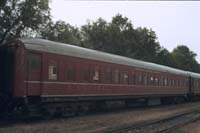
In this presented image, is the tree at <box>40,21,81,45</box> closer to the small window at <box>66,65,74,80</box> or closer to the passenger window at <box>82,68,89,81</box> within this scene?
the passenger window at <box>82,68,89,81</box>

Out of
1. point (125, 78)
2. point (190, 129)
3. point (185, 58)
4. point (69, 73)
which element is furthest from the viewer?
point (185, 58)

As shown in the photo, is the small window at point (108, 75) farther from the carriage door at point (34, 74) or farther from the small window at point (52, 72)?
the carriage door at point (34, 74)

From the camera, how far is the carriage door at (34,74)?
16.4 meters

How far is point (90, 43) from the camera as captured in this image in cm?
5994

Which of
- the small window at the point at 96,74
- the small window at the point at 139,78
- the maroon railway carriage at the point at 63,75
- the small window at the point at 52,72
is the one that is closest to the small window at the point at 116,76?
the maroon railway carriage at the point at 63,75

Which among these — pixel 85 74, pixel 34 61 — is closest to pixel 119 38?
pixel 85 74

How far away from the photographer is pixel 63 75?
1870cm

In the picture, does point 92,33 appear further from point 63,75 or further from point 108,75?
point 63,75

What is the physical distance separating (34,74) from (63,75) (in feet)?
7.38

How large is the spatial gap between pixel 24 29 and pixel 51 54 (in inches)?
732

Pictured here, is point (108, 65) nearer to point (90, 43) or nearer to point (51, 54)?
point (51, 54)

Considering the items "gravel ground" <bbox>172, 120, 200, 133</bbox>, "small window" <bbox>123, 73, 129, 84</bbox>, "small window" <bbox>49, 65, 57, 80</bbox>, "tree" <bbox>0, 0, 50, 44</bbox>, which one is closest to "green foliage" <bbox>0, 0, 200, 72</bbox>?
"tree" <bbox>0, 0, 50, 44</bbox>

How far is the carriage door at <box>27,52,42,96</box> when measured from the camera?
16391 mm

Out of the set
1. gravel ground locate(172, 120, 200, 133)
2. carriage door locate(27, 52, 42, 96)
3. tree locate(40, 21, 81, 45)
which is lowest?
gravel ground locate(172, 120, 200, 133)
